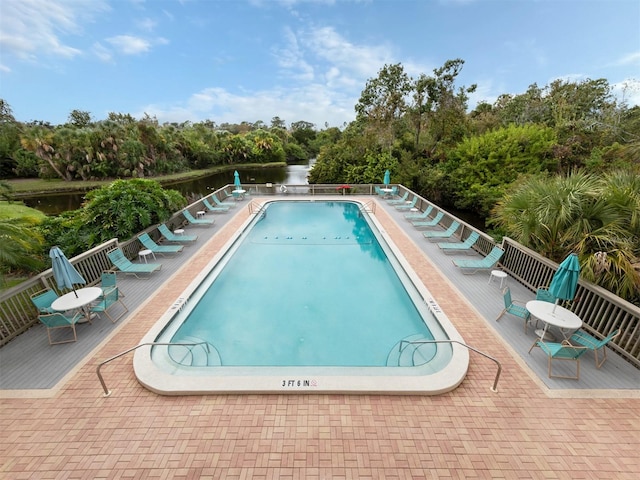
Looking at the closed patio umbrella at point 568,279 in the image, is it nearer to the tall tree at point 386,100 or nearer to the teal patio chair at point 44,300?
the teal patio chair at point 44,300

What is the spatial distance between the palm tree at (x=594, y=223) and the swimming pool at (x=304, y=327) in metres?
2.59

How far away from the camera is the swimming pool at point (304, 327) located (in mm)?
4164

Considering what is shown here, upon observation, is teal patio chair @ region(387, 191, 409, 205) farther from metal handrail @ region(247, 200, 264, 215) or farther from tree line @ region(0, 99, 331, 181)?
tree line @ region(0, 99, 331, 181)

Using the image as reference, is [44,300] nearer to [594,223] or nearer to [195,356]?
[195,356]

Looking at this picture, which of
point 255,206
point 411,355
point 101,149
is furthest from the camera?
point 101,149

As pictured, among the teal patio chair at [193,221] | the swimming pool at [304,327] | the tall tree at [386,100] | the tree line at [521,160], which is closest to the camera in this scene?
the swimming pool at [304,327]

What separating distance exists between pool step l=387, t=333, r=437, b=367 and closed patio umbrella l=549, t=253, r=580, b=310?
2.10 metres

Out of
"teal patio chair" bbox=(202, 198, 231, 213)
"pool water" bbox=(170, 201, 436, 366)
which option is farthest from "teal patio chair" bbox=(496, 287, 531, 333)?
"teal patio chair" bbox=(202, 198, 231, 213)

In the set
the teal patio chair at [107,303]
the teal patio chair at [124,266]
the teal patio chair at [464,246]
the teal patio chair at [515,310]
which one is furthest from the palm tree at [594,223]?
the teal patio chair at [124,266]

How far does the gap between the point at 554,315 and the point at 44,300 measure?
8.85 metres

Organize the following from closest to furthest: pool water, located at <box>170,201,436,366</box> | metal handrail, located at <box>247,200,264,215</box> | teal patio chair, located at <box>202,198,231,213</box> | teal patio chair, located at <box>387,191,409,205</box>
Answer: pool water, located at <box>170,201,436,366</box> → metal handrail, located at <box>247,200,264,215</box> → teal patio chair, located at <box>202,198,231,213</box> → teal patio chair, located at <box>387,191,409,205</box>

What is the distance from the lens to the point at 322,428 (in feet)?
11.5

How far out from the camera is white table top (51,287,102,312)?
16.2 ft

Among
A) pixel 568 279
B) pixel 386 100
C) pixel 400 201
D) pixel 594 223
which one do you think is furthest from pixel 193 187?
pixel 568 279
